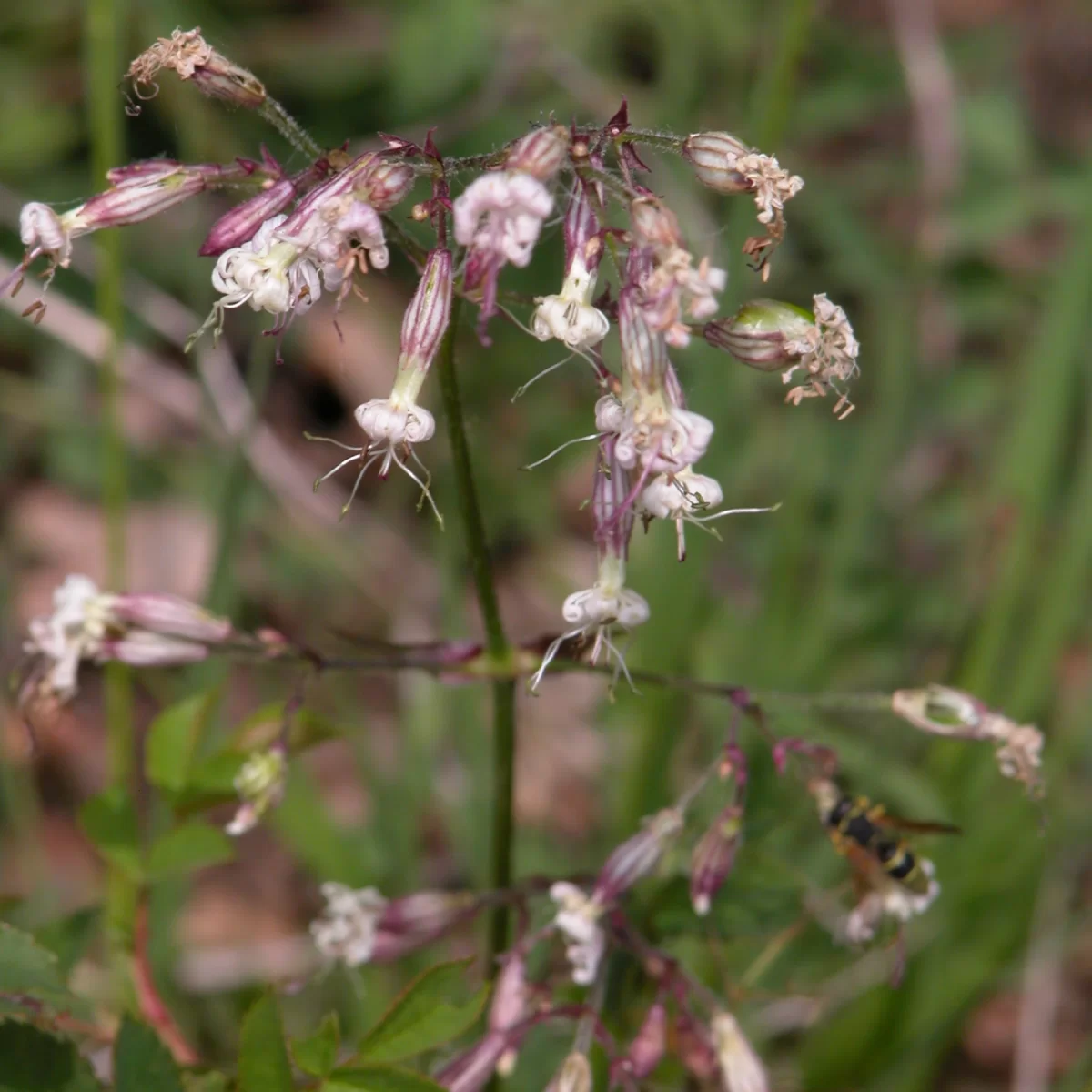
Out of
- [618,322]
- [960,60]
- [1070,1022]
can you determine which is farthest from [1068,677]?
[618,322]

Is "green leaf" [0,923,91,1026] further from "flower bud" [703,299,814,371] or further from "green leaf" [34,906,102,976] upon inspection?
"flower bud" [703,299,814,371]

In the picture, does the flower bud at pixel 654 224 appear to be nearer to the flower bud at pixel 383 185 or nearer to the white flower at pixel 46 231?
the flower bud at pixel 383 185

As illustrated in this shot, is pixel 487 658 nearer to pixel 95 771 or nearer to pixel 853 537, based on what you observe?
pixel 853 537

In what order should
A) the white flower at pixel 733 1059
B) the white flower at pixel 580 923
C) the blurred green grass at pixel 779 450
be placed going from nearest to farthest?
the white flower at pixel 580 923, the white flower at pixel 733 1059, the blurred green grass at pixel 779 450

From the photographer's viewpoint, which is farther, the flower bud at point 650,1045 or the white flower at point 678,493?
the flower bud at point 650,1045

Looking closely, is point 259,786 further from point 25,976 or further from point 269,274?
point 269,274

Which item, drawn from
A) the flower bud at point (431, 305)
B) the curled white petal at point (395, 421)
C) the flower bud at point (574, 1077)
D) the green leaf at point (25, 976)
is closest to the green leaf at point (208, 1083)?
the green leaf at point (25, 976)

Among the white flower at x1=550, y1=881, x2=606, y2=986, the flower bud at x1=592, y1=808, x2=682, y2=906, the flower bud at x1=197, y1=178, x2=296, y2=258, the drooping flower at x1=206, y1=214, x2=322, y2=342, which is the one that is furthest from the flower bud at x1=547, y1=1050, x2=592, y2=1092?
the flower bud at x1=197, y1=178, x2=296, y2=258
